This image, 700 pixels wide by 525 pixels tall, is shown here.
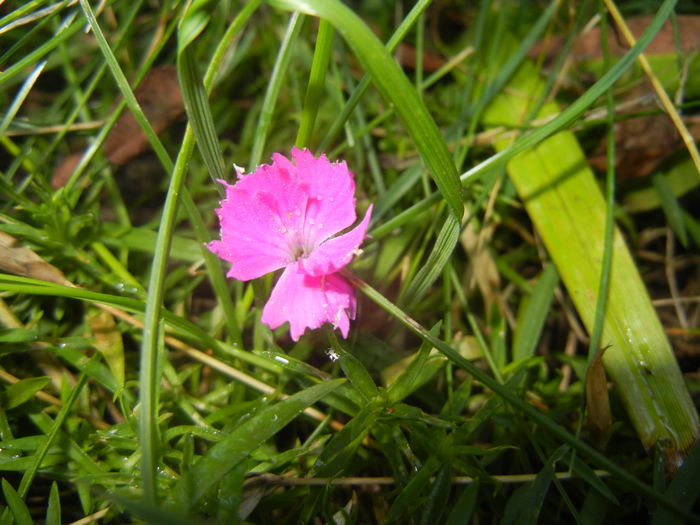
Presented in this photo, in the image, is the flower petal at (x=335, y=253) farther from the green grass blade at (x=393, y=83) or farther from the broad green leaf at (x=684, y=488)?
the broad green leaf at (x=684, y=488)

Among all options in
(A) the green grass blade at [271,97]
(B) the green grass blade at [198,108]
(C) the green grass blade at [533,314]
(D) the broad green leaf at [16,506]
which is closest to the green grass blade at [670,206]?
(C) the green grass blade at [533,314]

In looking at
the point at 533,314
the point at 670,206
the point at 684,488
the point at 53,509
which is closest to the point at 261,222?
the point at 53,509

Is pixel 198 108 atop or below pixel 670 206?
atop

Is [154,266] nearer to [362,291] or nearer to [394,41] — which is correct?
[362,291]

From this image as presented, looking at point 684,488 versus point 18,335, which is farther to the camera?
point 18,335

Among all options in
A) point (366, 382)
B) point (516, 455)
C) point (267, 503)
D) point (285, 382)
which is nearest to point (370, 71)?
point (366, 382)

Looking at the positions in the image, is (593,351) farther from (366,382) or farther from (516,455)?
(366,382)

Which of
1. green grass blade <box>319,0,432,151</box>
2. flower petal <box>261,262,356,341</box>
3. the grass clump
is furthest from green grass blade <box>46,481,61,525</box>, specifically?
green grass blade <box>319,0,432,151</box>
